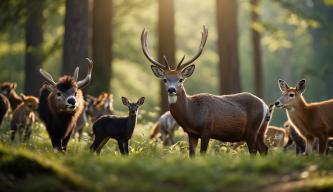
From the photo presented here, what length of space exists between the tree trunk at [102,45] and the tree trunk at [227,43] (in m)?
3.58

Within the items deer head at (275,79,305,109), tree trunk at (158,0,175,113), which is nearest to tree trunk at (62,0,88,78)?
tree trunk at (158,0,175,113)

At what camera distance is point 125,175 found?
33.3 ft

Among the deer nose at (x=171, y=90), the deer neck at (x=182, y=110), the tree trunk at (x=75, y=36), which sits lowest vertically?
the deer neck at (x=182, y=110)

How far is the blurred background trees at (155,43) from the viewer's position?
24422 millimetres

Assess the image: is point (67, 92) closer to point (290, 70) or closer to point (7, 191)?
point (7, 191)

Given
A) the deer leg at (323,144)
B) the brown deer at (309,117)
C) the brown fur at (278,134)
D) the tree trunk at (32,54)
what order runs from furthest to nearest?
the tree trunk at (32,54) < the brown fur at (278,134) < the brown deer at (309,117) < the deer leg at (323,144)

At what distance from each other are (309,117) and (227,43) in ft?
30.8

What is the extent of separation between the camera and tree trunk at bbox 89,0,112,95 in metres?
24.2

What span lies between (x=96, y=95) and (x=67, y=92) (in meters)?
9.60

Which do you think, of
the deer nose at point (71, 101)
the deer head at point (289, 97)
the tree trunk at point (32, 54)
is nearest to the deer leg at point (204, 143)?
the deer nose at point (71, 101)

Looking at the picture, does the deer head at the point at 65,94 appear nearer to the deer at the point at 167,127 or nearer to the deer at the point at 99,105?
the deer at the point at 167,127

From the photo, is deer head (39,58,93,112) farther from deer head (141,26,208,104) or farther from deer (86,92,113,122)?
deer (86,92,113,122)

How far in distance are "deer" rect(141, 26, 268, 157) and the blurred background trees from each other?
6.44 meters

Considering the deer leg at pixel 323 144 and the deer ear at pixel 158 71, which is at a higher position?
the deer ear at pixel 158 71
